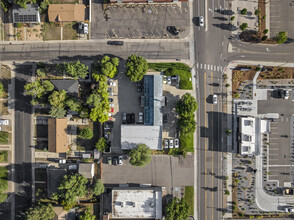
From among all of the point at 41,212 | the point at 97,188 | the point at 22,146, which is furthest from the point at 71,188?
the point at 22,146

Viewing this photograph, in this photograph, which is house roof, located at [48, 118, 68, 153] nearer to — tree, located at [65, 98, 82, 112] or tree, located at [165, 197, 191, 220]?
tree, located at [65, 98, 82, 112]

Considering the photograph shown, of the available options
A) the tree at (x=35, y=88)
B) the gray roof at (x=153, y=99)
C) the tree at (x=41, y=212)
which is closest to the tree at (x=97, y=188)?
the tree at (x=41, y=212)

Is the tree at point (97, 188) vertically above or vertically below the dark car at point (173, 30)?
below

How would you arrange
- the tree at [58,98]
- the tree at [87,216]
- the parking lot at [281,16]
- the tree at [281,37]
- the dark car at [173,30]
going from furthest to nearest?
the parking lot at [281,16] < the dark car at [173,30] < the tree at [281,37] < the tree at [87,216] < the tree at [58,98]

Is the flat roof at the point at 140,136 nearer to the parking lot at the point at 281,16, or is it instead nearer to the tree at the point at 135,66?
the tree at the point at 135,66

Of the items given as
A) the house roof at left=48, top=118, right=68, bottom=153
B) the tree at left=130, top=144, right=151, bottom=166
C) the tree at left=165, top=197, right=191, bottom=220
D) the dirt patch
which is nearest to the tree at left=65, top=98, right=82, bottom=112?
the house roof at left=48, top=118, right=68, bottom=153

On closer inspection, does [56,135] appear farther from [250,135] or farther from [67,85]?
[250,135]
